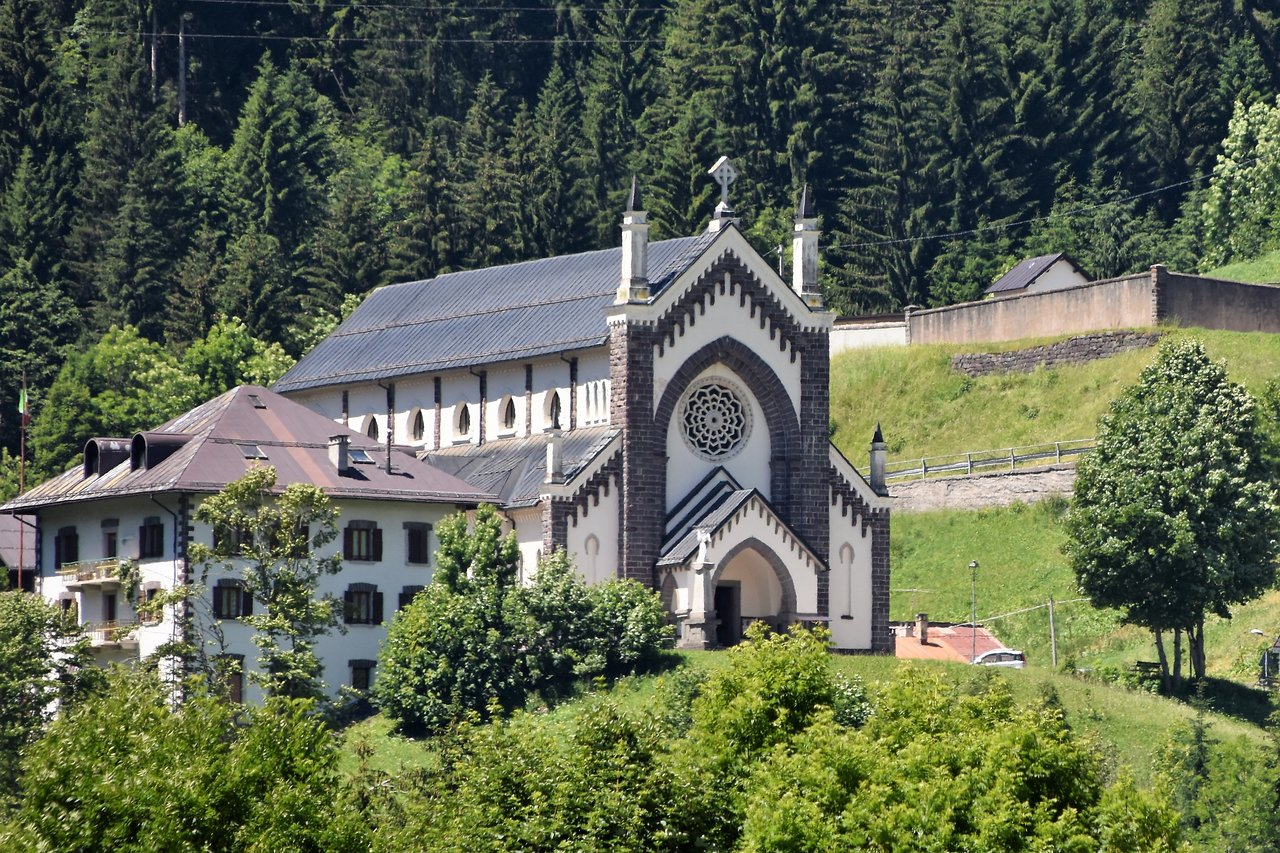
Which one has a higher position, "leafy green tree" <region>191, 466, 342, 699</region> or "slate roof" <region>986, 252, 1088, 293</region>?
"slate roof" <region>986, 252, 1088, 293</region>

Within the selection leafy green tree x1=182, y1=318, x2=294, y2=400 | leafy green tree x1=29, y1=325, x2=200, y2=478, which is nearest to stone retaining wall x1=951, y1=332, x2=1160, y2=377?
leafy green tree x1=182, y1=318, x2=294, y2=400

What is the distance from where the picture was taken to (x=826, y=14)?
159 metres

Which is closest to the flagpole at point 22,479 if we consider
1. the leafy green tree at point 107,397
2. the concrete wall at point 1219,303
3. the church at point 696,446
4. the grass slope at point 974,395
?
the leafy green tree at point 107,397

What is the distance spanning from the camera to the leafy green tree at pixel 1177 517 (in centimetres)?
9106

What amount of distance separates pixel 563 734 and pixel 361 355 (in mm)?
45020

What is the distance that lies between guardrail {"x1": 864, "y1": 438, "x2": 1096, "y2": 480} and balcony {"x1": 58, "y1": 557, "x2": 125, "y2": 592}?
31990 millimetres

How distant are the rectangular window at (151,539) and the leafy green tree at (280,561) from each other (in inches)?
140

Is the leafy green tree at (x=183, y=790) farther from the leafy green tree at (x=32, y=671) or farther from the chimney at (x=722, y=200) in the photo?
the chimney at (x=722, y=200)

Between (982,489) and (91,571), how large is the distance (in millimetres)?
34011

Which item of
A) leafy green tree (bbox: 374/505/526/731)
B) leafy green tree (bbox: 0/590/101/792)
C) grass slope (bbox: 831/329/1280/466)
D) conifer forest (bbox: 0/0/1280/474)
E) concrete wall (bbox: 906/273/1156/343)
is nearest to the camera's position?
leafy green tree (bbox: 0/590/101/792)

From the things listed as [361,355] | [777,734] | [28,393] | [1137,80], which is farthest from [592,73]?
[777,734]

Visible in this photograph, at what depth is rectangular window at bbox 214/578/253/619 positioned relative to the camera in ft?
287

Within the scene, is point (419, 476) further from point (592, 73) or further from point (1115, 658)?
point (592, 73)

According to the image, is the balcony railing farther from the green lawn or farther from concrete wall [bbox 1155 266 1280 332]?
the green lawn
